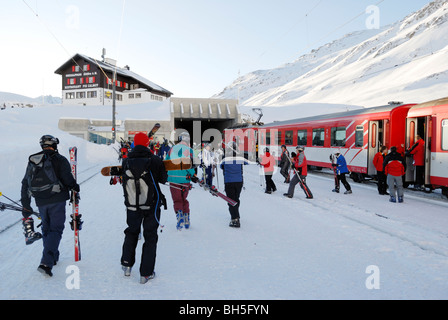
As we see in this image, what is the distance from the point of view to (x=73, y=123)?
1727 inches

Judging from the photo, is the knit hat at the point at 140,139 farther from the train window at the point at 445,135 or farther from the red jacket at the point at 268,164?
the train window at the point at 445,135

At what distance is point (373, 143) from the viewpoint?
560 inches

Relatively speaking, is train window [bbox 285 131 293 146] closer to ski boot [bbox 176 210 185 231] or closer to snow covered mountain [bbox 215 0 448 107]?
ski boot [bbox 176 210 185 231]

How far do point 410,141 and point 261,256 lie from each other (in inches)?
376

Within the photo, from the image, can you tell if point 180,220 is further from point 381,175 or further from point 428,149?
point 428,149

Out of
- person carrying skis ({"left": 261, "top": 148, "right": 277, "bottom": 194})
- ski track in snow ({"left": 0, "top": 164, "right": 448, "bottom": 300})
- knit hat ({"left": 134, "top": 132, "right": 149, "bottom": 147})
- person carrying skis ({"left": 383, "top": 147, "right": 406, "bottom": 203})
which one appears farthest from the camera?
person carrying skis ({"left": 261, "top": 148, "right": 277, "bottom": 194})

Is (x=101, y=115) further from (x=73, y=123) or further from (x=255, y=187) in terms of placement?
(x=255, y=187)

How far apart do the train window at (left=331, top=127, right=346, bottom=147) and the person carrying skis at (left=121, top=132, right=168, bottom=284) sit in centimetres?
1395

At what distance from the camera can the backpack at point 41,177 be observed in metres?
4.27

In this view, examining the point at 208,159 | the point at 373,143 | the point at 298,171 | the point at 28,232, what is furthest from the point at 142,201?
the point at 373,143

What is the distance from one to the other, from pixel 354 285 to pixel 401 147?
10057 mm

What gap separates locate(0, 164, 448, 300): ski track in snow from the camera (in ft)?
12.8

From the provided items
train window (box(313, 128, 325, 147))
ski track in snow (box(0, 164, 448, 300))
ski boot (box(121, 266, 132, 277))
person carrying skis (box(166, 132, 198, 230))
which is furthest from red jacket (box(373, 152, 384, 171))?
ski boot (box(121, 266, 132, 277))

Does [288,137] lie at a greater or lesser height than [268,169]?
greater
